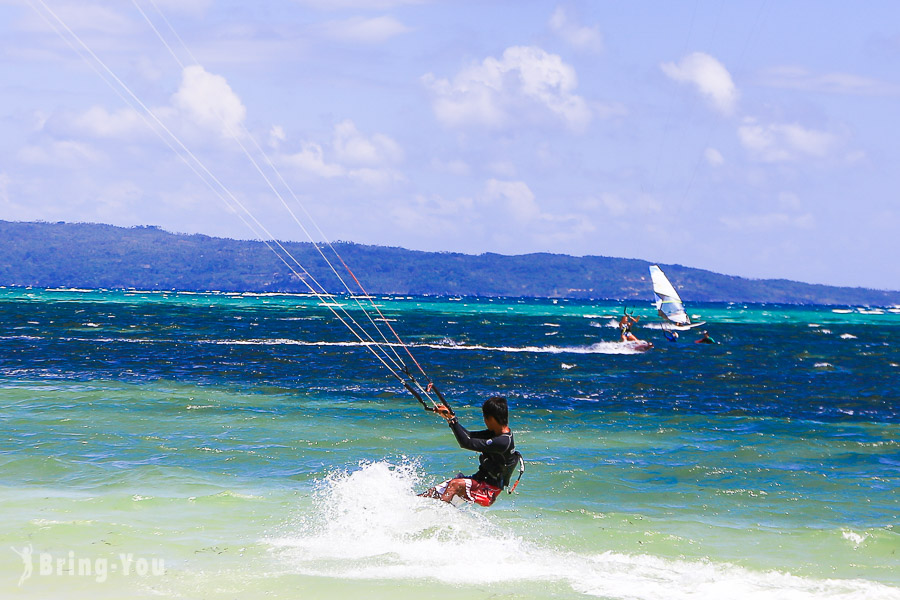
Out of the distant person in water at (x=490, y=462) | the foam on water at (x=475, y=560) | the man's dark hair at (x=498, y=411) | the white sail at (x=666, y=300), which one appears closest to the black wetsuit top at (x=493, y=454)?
the distant person in water at (x=490, y=462)

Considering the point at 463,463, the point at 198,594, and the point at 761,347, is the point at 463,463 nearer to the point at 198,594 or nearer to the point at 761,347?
the point at 198,594

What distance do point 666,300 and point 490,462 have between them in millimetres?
57776

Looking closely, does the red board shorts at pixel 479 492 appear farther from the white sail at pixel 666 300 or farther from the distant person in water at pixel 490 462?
the white sail at pixel 666 300

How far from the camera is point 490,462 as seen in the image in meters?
11.2

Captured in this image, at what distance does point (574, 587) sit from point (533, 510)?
3666 millimetres

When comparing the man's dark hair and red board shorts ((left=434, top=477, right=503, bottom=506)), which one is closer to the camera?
the man's dark hair

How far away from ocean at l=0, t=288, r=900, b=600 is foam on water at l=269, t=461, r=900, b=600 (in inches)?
1.5

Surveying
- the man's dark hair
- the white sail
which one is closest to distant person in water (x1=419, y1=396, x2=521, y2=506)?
the man's dark hair

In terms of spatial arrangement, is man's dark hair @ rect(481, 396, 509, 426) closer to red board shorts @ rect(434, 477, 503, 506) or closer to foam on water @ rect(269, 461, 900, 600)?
red board shorts @ rect(434, 477, 503, 506)

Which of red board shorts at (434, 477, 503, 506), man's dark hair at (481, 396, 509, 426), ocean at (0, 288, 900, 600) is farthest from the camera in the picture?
red board shorts at (434, 477, 503, 506)

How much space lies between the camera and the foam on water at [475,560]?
10.0m

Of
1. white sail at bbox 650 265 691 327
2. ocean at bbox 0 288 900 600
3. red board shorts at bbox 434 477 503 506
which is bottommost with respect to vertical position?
ocean at bbox 0 288 900 600

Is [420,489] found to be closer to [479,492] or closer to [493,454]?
[479,492]

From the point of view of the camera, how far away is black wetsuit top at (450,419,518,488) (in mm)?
10906
